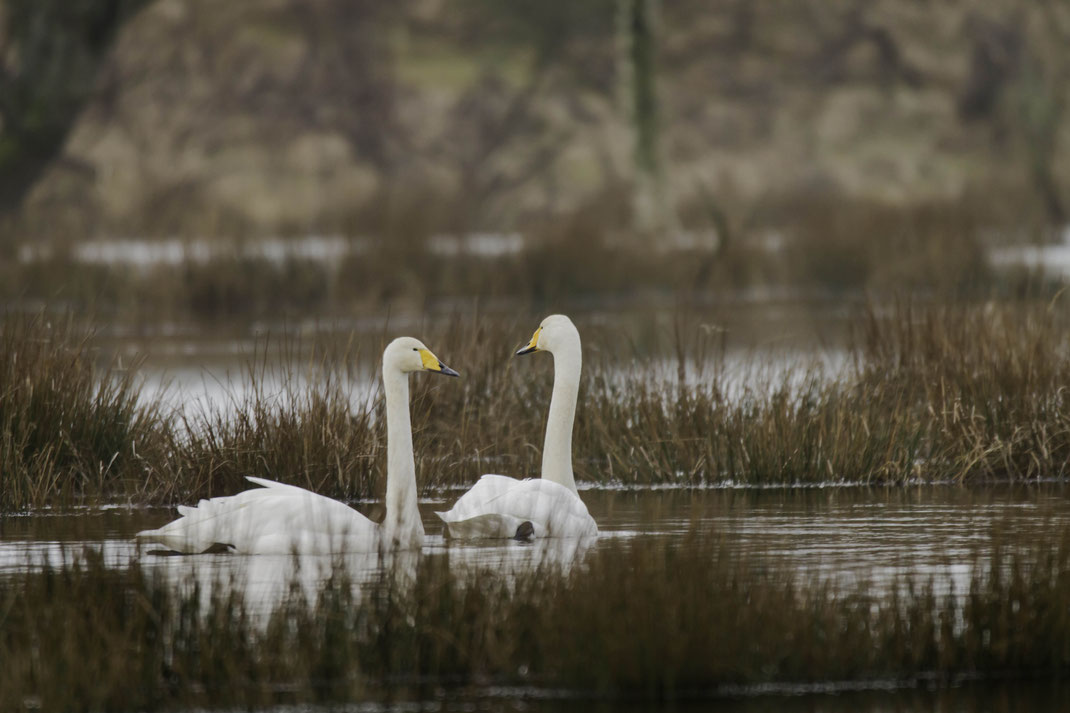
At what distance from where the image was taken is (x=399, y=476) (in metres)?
8.66

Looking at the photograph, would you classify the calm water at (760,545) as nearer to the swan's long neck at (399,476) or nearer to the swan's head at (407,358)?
the swan's long neck at (399,476)

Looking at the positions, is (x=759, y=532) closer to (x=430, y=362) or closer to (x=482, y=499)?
(x=482, y=499)

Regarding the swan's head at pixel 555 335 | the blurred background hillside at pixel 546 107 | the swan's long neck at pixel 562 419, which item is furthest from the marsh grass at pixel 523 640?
the blurred background hillside at pixel 546 107

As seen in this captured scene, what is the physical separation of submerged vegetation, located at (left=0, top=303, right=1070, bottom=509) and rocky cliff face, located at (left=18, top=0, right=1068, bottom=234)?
3700 centimetres

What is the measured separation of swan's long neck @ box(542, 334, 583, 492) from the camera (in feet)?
31.0

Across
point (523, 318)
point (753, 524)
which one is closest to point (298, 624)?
point (753, 524)

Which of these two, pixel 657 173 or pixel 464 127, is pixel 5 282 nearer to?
pixel 657 173

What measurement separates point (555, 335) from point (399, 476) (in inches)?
62.7

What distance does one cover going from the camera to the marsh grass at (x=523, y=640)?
6152mm

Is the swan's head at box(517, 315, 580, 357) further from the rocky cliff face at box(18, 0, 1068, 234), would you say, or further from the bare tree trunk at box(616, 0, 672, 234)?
the rocky cliff face at box(18, 0, 1068, 234)

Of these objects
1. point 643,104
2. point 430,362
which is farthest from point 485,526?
point 643,104

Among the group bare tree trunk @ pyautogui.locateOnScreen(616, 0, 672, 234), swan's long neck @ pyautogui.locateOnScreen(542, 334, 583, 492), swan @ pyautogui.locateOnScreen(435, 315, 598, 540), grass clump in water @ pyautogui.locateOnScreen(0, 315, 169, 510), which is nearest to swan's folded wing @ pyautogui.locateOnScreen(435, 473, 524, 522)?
swan @ pyautogui.locateOnScreen(435, 315, 598, 540)

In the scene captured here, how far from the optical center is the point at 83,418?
10.7m

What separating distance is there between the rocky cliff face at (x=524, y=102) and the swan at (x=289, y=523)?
40.5m
